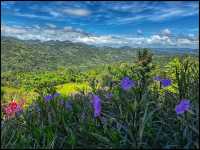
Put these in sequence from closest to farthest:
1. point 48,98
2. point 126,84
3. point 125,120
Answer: point 125,120
point 126,84
point 48,98

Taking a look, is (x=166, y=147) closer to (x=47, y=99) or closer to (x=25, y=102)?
(x=47, y=99)

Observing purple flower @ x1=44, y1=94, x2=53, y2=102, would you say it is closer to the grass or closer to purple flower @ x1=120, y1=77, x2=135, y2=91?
the grass

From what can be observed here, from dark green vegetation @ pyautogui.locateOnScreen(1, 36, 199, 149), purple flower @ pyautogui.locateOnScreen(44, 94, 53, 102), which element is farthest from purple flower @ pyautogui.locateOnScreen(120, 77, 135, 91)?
purple flower @ pyautogui.locateOnScreen(44, 94, 53, 102)

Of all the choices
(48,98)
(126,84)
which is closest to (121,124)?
(126,84)

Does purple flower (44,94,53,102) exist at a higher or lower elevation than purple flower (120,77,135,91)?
lower

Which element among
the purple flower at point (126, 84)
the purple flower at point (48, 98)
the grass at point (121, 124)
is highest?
the purple flower at point (126, 84)

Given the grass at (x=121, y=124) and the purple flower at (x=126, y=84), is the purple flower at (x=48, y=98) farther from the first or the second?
the purple flower at (x=126, y=84)

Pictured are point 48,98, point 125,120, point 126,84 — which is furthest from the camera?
point 48,98

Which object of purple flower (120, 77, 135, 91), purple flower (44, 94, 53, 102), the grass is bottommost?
the grass

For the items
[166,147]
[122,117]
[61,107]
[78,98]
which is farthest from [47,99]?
[166,147]

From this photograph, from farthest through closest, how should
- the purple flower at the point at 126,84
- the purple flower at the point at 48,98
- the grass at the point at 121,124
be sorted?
the purple flower at the point at 48,98 < the purple flower at the point at 126,84 < the grass at the point at 121,124

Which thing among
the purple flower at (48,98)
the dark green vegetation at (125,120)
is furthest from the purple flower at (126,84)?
the purple flower at (48,98)

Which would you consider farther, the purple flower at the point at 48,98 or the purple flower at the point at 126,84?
the purple flower at the point at 48,98

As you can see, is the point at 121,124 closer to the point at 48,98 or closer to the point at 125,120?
the point at 125,120
